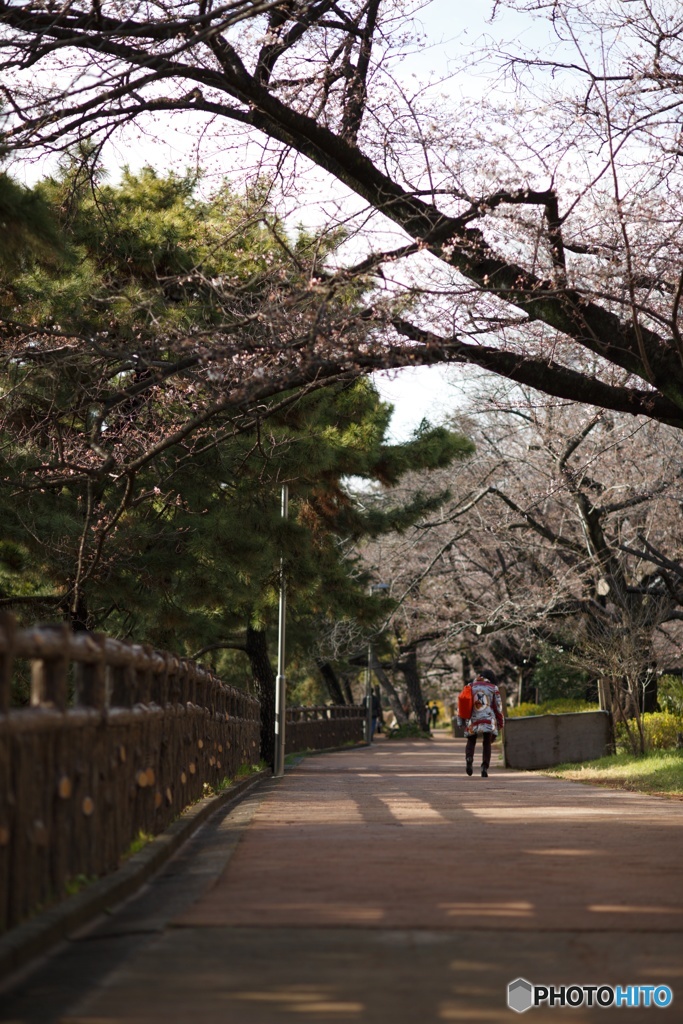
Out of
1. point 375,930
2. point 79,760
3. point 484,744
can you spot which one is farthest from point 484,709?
point 375,930

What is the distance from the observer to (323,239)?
523 inches

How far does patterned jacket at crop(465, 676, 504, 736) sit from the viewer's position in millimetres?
20047

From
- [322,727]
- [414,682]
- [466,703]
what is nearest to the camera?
[466,703]

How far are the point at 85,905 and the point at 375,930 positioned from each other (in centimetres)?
141

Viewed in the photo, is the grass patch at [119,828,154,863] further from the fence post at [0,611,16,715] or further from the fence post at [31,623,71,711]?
the fence post at [0,611,16,715]

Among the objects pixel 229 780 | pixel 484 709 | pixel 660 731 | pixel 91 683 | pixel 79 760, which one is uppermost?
pixel 91 683

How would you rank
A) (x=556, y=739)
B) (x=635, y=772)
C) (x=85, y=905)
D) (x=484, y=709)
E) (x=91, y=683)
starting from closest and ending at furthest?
(x=85, y=905)
(x=91, y=683)
(x=484, y=709)
(x=635, y=772)
(x=556, y=739)

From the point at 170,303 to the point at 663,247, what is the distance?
750 cm

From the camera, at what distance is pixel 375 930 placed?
590 centimetres

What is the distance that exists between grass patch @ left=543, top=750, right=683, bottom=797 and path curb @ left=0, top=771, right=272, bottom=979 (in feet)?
31.5

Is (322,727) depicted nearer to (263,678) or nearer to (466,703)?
(263,678)

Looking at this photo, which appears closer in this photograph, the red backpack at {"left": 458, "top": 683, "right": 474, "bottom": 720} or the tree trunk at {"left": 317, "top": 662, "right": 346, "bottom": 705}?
the red backpack at {"left": 458, "top": 683, "right": 474, "bottom": 720}

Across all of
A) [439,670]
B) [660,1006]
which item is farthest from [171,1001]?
[439,670]

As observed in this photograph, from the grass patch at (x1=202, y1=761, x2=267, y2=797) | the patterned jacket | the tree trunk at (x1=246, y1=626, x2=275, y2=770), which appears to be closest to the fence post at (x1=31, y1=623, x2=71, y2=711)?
the grass patch at (x1=202, y1=761, x2=267, y2=797)
